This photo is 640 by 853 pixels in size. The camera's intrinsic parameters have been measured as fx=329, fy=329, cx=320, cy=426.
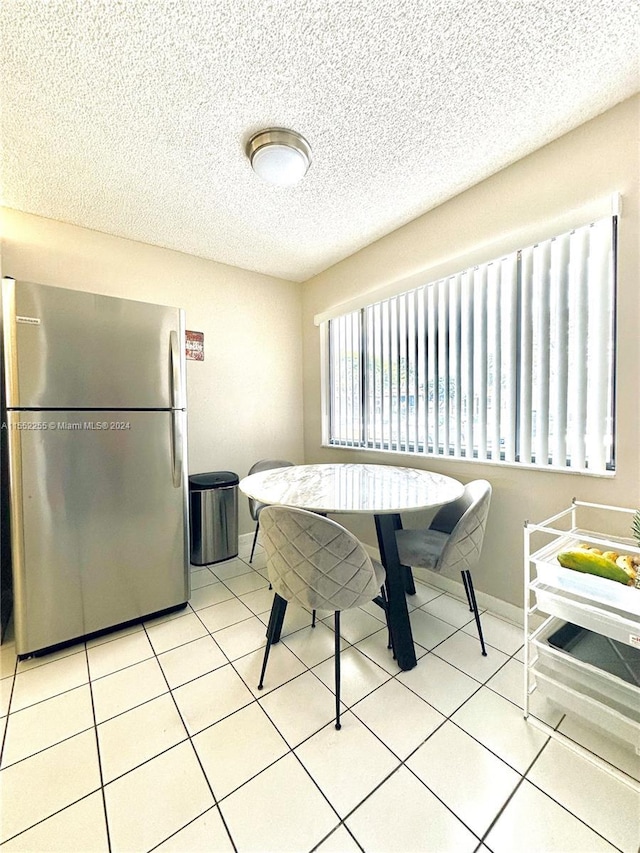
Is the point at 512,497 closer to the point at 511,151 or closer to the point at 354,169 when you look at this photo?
the point at 511,151

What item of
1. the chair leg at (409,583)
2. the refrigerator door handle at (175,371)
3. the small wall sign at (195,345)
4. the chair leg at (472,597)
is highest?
the small wall sign at (195,345)

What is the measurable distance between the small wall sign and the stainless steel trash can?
100 cm

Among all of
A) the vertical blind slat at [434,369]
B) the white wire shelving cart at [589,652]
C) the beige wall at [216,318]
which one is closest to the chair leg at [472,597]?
the white wire shelving cart at [589,652]

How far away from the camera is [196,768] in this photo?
111 cm

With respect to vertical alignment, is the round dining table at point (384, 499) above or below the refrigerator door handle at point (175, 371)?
below

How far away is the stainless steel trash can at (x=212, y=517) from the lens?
8.36 ft

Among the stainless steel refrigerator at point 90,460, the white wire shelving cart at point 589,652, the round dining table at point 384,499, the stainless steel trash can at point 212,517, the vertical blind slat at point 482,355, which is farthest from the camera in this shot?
the stainless steel trash can at point 212,517

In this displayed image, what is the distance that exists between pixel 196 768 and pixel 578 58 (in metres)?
2.89

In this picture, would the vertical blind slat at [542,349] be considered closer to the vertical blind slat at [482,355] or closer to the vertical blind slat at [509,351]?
the vertical blind slat at [509,351]

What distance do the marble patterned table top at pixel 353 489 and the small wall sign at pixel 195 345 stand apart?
130 cm

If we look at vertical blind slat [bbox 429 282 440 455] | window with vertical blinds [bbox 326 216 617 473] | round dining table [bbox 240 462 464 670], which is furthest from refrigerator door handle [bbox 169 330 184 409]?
vertical blind slat [bbox 429 282 440 455]

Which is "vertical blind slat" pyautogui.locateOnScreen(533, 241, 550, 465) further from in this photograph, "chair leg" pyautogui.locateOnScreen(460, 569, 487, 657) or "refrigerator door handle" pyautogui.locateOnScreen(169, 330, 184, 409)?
"refrigerator door handle" pyautogui.locateOnScreen(169, 330, 184, 409)

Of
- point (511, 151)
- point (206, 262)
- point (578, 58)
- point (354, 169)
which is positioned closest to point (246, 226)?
point (206, 262)

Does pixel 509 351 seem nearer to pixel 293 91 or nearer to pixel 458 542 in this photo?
pixel 458 542
